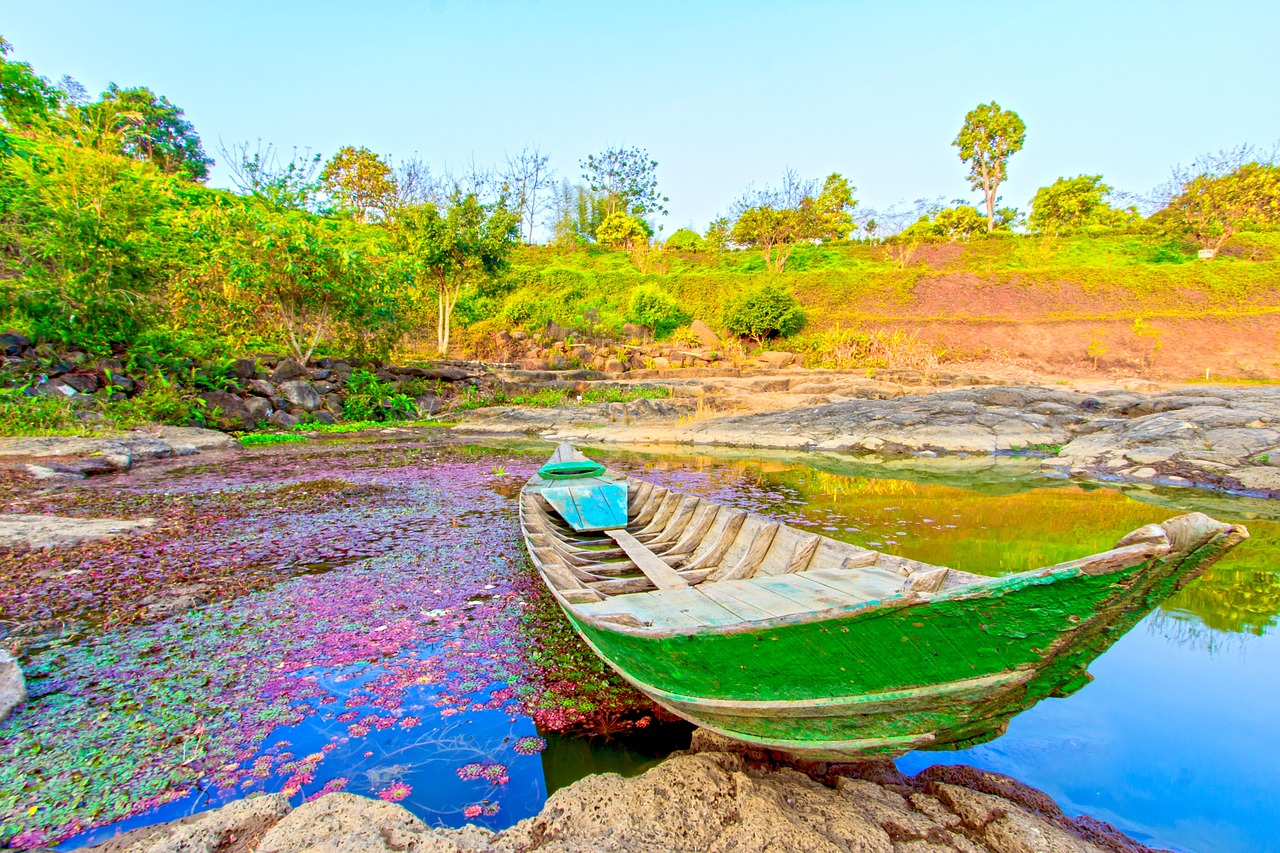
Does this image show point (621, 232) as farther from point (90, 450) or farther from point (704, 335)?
point (90, 450)

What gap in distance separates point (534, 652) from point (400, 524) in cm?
286

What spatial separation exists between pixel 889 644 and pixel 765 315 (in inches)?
730

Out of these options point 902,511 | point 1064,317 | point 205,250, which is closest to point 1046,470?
point 902,511

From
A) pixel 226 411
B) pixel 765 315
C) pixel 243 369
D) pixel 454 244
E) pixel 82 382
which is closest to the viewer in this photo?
pixel 82 382

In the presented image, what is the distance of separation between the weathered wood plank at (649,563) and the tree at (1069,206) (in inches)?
1287

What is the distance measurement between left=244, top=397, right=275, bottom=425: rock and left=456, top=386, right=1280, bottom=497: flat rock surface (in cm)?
368

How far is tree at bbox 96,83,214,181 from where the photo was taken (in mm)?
22594

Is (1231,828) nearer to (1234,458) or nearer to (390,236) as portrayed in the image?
(1234,458)

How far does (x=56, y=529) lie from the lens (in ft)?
14.3

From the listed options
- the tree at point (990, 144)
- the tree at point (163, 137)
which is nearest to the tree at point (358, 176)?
the tree at point (163, 137)

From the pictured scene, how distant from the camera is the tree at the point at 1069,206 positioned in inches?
1081

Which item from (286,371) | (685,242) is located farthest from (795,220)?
(286,371)

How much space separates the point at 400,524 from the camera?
5.13 m

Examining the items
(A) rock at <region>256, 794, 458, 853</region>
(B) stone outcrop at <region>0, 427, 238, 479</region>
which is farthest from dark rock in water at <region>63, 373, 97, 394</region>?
(A) rock at <region>256, 794, 458, 853</region>
